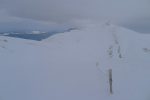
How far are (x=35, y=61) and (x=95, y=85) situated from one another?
3.85 m

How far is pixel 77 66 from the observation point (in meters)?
20.0

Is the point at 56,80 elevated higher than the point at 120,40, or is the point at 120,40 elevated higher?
the point at 120,40

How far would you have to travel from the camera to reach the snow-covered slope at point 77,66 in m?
18.0

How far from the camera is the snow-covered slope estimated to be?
1797 centimetres

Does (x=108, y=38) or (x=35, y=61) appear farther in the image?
(x=108, y=38)

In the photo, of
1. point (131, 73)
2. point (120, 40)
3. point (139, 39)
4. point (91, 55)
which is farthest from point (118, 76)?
point (139, 39)

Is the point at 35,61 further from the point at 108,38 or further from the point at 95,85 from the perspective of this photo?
the point at 108,38

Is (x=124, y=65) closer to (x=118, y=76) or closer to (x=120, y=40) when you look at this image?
(x=118, y=76)

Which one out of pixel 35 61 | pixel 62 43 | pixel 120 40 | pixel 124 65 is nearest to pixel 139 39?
pixel 120 40

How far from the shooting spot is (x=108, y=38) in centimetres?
2295

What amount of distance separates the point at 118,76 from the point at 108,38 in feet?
11.9

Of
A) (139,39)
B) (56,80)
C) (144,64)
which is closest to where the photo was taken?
(56,80)

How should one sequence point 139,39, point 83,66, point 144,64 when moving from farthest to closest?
point 139,39
point 144,64
point 83,66

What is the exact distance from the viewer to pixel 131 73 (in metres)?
20.7
